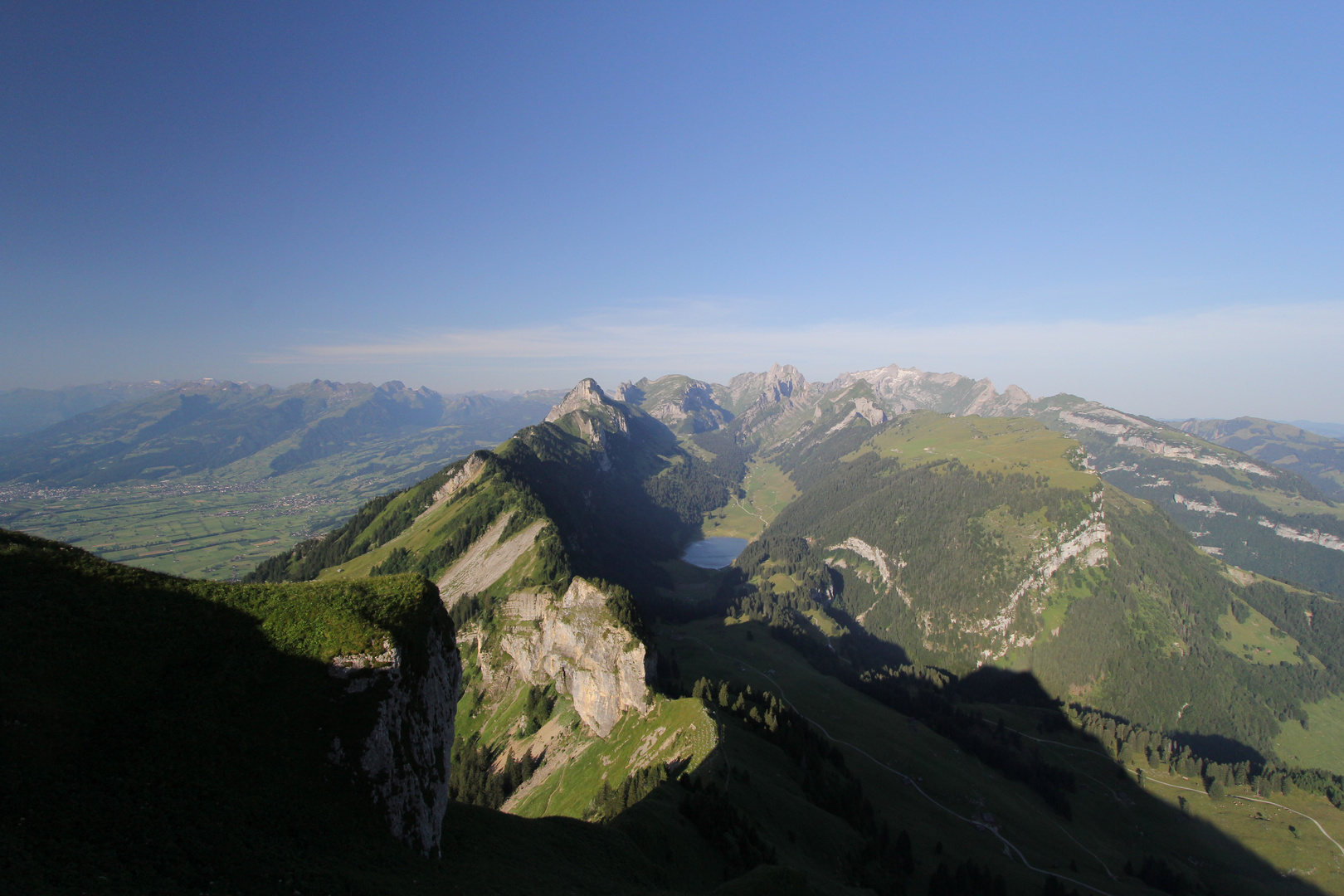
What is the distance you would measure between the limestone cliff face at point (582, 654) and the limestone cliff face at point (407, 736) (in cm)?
6032

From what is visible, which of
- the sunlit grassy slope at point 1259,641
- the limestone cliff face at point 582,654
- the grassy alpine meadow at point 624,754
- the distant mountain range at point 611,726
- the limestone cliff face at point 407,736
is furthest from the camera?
the sunlit grassy slope at point 1259,641

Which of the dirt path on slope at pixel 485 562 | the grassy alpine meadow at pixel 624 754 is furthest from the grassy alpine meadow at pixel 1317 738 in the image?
the dirt path on slope at pixel 485 562

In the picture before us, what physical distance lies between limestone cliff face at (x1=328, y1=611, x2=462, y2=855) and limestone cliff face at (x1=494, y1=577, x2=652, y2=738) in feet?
198

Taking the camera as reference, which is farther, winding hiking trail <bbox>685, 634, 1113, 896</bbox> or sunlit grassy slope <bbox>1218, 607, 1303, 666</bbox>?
sunlit grassy slope <bbox>1218, 607, 1303, 666</bbox>

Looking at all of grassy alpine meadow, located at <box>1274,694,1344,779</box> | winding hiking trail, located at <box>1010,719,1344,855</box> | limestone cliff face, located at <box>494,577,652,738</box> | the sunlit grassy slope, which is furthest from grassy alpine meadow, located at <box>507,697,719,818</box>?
the sunlit grassy slope

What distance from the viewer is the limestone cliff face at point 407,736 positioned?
24.5 m

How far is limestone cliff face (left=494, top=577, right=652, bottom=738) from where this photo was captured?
8750 cm

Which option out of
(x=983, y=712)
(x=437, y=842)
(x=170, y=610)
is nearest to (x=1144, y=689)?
(x=983, y=712)

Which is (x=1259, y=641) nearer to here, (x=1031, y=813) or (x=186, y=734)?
(x=1031, y=813)

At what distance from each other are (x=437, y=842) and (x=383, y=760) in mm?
7992

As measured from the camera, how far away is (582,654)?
94.8m

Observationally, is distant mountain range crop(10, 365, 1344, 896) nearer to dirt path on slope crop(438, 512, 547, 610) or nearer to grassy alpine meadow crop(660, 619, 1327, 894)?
grassy alpine meadow crop(660, 619, 1327, 894)

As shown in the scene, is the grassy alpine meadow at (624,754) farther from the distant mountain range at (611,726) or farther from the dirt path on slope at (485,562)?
the dirt path on slope at (485,562)

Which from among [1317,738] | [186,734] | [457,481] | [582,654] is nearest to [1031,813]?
[582,654]
